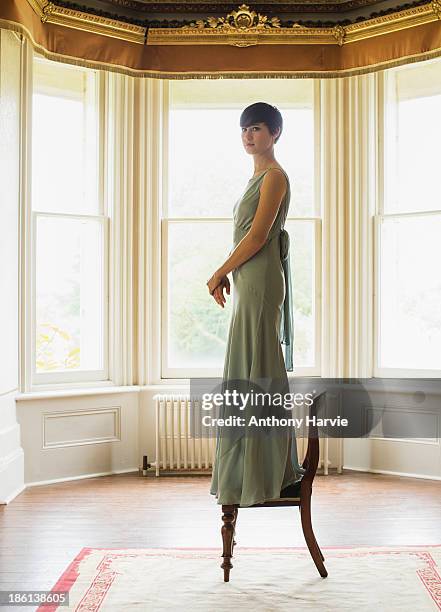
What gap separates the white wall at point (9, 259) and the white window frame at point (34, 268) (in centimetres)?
8

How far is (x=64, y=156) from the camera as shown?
17.5ft

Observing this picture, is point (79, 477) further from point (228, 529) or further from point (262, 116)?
point (262, 116)

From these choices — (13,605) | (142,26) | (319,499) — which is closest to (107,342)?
(319,499)

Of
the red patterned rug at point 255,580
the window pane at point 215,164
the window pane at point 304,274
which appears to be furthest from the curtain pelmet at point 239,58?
the red patterned rug at point 255,580

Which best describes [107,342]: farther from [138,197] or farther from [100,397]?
[138,197]

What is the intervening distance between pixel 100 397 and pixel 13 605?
2501 mm

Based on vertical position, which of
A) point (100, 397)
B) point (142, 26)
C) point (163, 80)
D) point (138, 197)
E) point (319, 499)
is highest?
point (142, 26)

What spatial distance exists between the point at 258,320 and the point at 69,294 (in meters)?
2.60

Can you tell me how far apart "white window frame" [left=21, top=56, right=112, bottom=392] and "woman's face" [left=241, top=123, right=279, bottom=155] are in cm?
228

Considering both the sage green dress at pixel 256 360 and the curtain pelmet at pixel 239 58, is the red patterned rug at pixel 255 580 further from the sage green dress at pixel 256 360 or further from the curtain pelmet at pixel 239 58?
the curtain pelmet at pixel 239 58

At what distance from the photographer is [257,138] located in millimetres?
3084

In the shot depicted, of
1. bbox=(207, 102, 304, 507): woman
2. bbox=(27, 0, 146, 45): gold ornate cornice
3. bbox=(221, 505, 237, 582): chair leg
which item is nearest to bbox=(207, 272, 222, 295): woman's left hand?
bbox=(207, 102, 304, 507): woman

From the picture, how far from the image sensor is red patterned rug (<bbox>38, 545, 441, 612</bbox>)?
111 inches

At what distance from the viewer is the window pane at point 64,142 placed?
5219 mm
